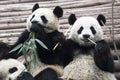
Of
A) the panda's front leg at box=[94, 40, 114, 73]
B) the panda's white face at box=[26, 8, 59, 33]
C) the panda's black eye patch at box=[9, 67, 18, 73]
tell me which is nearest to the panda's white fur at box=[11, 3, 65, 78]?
the panda's white face at box=[26, 8, 59, 33]

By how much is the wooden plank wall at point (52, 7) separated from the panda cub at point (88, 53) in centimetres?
64

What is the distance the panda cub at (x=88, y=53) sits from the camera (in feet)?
22.2

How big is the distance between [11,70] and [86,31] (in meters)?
1.09

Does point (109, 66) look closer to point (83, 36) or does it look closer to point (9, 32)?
point (83, 36)

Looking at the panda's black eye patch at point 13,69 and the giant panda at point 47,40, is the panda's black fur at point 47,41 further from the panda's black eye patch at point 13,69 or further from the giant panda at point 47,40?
the panda's black eye patch at point 13,69

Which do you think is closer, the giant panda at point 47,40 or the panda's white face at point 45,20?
the giant panda at point 47,40

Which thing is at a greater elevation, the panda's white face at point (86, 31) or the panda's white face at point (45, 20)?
the panda's white face at point (45, 20)

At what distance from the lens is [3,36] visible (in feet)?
26.1

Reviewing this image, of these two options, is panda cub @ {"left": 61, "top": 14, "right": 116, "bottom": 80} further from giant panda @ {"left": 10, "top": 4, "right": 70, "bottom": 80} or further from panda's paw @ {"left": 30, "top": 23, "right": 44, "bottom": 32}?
panda's paw @ {"left": 30, "top": 23, "right": 44, "bottom": 32}

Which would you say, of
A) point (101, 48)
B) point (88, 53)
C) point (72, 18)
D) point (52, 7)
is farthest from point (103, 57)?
point (52, 7)

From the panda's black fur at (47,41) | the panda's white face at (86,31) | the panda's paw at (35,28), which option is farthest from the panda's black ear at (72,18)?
the panda's paw at (35,28)

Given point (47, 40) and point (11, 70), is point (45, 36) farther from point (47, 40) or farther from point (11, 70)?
point (11, 70)

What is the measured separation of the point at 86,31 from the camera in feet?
22.4

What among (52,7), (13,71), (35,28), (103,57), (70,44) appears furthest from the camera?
(52,7)
